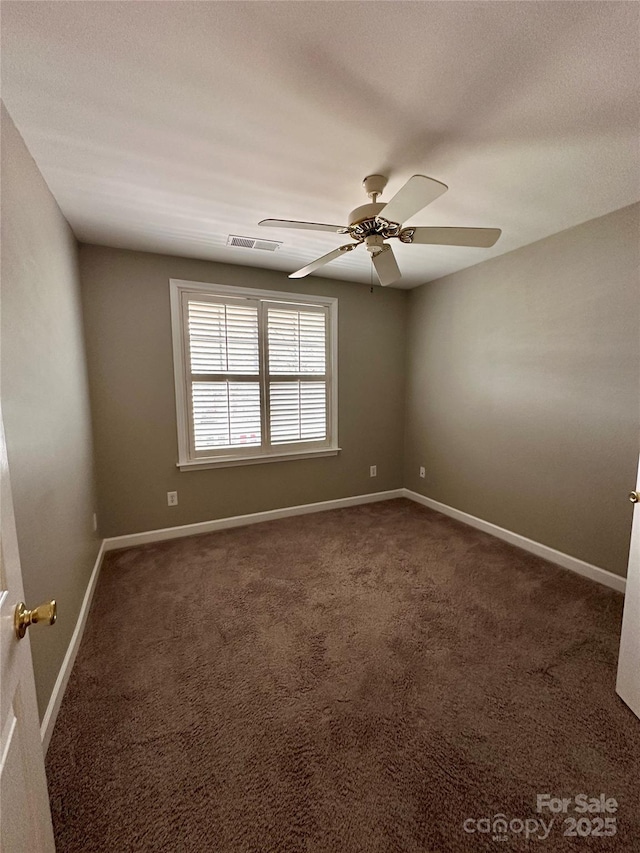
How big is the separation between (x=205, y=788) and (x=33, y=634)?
809 mm

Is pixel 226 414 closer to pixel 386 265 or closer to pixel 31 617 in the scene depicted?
pixel 386 265

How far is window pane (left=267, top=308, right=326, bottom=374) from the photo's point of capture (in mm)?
3473

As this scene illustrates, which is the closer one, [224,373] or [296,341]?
[224,373]

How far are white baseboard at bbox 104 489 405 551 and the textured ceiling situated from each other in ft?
8.14

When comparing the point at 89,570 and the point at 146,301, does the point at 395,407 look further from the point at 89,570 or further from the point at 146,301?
the point at 89,570

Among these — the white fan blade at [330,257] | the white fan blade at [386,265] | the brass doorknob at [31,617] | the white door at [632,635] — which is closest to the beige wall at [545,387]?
the white door at [632,635]

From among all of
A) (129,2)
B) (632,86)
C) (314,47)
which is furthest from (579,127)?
(129,2)

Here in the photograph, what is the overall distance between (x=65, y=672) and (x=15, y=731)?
1.22 m

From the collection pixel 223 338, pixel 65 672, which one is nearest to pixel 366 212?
pixel 223 338

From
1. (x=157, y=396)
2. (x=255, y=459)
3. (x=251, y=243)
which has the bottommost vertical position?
(x=255, y=459)

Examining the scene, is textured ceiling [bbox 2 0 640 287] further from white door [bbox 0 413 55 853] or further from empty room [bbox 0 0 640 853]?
white door [bbox 0 413 55 853]

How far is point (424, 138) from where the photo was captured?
1576 millimetres

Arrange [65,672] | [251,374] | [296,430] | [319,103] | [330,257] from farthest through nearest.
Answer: [296,430] → [251,374] → [330,257] → [65,672] → [319,103]

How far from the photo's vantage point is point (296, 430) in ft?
12.1
